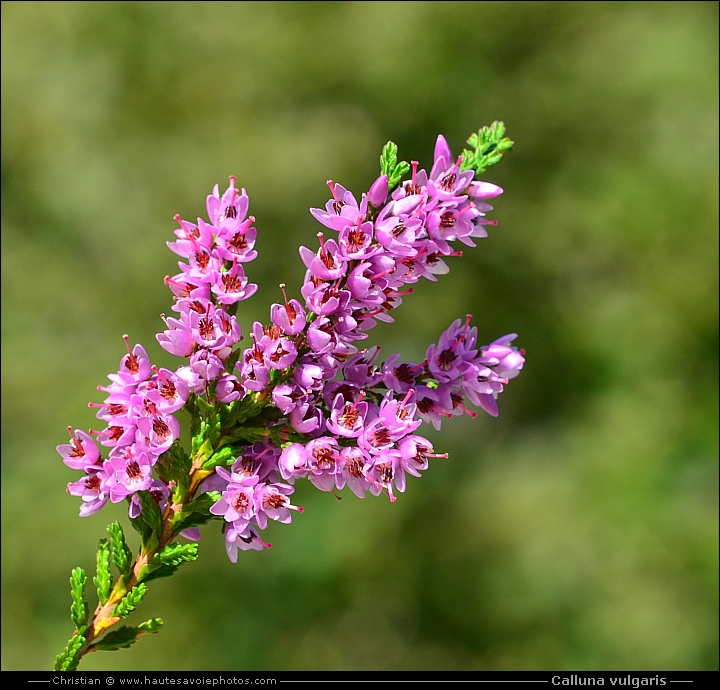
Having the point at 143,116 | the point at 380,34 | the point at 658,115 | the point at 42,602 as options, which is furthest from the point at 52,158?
the point at 658,115

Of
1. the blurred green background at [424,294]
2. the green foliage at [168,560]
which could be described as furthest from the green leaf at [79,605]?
the blurred green background at [424,294]

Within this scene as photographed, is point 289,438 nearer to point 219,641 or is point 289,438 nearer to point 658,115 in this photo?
point 219,641

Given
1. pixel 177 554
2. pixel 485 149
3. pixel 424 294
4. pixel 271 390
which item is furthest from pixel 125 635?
pixel 424 294

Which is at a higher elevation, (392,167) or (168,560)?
(392,167)

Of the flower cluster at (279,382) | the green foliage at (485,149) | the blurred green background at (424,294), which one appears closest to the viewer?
the flower cluster at (279,382)

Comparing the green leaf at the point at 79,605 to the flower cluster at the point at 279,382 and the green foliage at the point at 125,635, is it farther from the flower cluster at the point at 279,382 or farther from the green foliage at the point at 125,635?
the flower cluster at the point at 279,382

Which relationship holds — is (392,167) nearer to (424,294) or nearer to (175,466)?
(175,466)

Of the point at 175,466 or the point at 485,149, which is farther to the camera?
the point at 485,149
